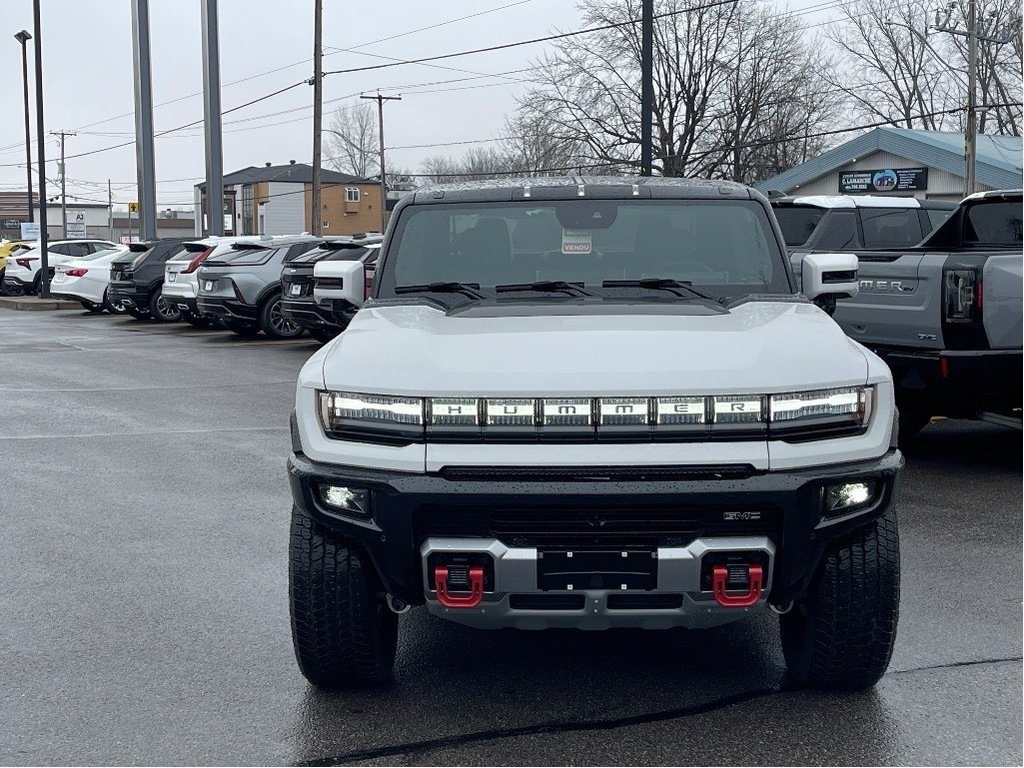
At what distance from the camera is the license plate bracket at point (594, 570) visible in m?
3.88

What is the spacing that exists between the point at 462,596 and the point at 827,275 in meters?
2.35

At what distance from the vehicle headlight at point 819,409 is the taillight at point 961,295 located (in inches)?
162

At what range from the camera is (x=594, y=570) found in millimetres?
3900

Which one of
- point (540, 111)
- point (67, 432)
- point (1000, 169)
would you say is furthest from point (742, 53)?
point (67, 432)

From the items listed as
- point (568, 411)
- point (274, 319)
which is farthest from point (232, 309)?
point (568, 411)

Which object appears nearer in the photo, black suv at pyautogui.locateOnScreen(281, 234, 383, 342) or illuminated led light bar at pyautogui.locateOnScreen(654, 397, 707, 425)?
illuminated led light bar at pyautogui.locateOnScreen(654, 397, 707, 425)

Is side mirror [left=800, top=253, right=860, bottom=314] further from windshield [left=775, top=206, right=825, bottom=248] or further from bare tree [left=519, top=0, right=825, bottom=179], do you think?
bare tree [left=519, top=0, right=825, bottom=179]

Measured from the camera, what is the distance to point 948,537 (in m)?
6.83

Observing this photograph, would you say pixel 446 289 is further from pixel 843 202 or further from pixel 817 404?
pixel 843 202

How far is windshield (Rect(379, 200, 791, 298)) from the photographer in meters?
5.30

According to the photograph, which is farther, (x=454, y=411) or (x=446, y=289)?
(x=446, y=289)

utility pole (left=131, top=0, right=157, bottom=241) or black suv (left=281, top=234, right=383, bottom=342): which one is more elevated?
utility pole (left=131, top=0, right=157, bottom=241)

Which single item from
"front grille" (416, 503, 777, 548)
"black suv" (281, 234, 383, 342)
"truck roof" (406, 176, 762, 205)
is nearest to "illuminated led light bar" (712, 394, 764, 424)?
"front grille" (416, 503, 777, 548)

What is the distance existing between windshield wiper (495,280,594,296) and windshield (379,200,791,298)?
25 mm
